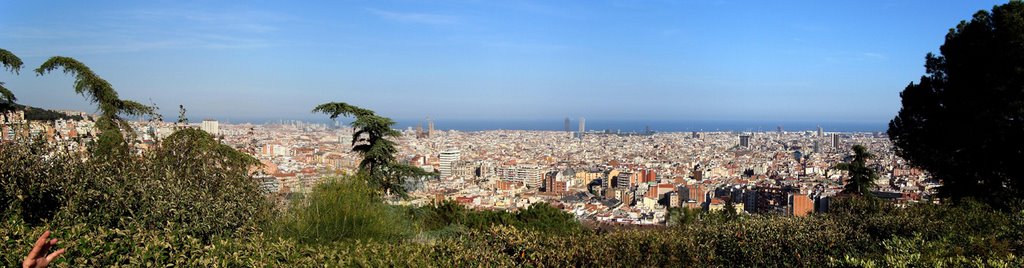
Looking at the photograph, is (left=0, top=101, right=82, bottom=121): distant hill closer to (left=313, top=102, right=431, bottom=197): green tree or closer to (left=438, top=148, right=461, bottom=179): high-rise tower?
(left=313, top=102, right=431, bottom=197): green tree

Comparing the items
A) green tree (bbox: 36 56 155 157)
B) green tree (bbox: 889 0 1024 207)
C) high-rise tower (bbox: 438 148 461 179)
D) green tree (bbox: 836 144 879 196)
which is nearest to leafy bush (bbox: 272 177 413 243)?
green tree (bbox: 36 56 155 157)

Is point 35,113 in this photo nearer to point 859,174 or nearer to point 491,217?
point 491,217

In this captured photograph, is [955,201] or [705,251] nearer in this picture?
[705,251]

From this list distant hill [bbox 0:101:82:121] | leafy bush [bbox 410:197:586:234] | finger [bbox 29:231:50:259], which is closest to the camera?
finger [bbox 29:231:50:259]

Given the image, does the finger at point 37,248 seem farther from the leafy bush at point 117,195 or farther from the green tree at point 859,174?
the green tree at point 859,174

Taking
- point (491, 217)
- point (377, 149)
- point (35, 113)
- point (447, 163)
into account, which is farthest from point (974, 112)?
point (447, 163)

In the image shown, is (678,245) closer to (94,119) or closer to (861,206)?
(861,206)

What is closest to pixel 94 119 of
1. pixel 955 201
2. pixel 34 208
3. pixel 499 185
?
pixel 34 208
